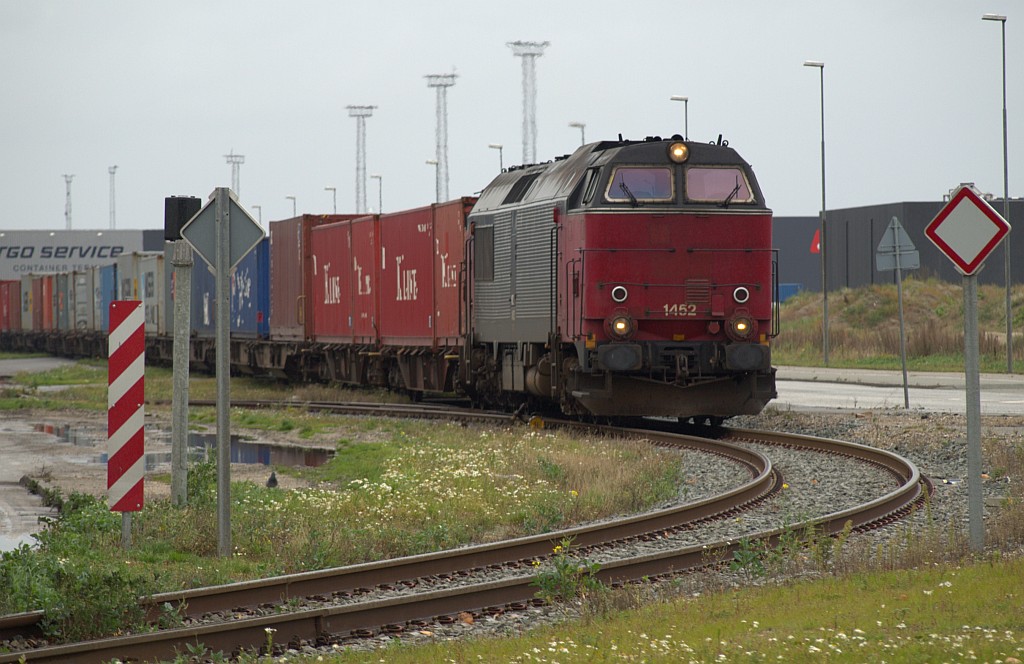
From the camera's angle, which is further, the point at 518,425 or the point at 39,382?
the point at 39,382

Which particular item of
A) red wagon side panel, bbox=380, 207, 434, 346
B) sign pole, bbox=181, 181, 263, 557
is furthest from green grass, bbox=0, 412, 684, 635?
red wagon side panel, bbox=380, 207, 434, 346

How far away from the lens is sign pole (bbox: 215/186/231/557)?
33.0 feet

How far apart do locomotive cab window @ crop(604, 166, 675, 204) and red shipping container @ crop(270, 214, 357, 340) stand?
1470 cm

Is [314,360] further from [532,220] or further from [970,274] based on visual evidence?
[970,274]

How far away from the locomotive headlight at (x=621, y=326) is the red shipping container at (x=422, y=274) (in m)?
6.04

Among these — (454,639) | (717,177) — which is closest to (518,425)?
(717,177)

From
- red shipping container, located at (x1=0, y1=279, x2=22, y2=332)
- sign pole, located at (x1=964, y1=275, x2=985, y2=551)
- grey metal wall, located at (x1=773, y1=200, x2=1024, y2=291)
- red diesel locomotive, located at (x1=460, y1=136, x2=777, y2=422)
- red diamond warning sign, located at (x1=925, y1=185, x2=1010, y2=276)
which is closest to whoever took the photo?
sign pole, located at (x1=964, y1=275, x2=985, y2=551)

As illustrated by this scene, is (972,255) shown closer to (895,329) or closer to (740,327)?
(740,327)

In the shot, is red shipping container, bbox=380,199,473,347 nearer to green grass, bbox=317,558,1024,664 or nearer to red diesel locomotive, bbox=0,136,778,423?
red diesel locomotive, bbox=0,136,778,423

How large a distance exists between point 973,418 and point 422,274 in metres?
16.3

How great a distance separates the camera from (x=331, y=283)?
29.8 metres

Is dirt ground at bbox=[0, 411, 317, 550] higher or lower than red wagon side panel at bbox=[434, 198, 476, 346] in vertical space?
lower

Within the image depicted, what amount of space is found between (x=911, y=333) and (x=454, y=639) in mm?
34489

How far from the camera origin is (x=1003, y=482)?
13328 millimetres
